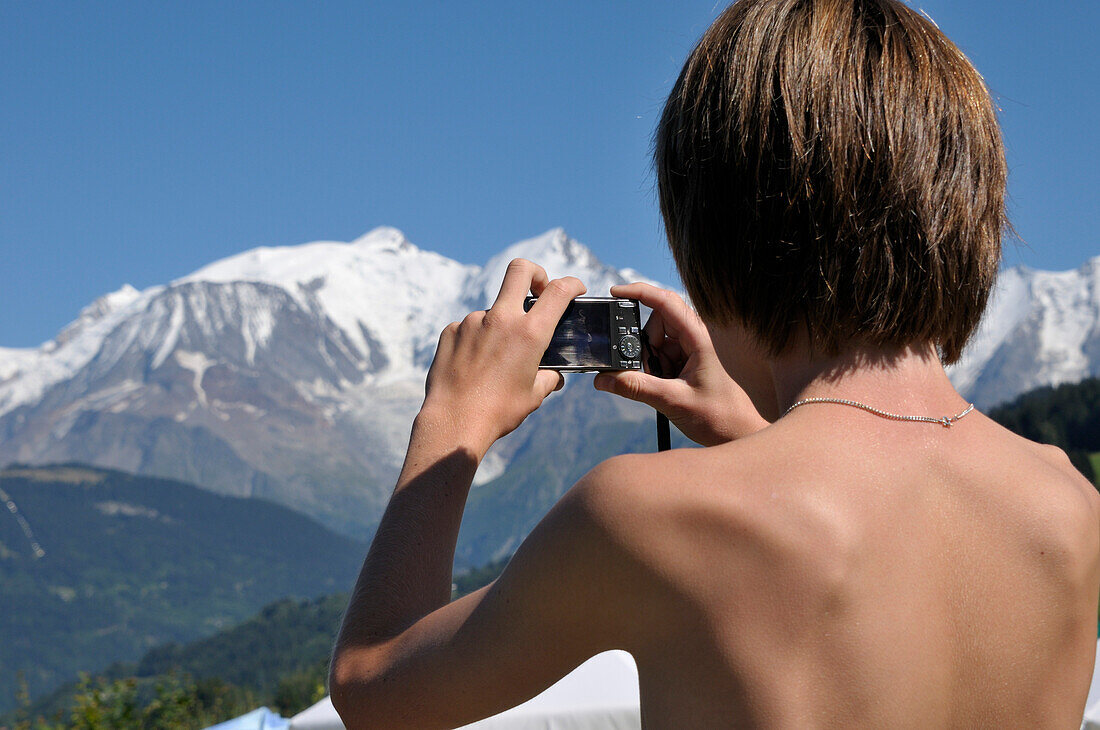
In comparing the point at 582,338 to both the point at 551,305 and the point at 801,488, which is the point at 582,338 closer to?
the point at 551,305

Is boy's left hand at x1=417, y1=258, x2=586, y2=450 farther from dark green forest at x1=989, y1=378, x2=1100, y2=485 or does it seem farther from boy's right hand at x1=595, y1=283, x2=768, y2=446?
dark green forest at x1=989, y1=378, x2=1100, y2=485

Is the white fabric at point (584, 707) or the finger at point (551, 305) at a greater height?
the finger at point (551, 305)

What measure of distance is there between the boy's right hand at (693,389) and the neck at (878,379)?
45 cm

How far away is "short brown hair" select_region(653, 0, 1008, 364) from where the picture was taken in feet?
4.89

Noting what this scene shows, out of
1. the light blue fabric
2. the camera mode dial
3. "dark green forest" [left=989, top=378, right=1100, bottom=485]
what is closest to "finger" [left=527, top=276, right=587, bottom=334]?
the camera mode dial

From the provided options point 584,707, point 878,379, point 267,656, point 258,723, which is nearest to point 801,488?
point 878,379

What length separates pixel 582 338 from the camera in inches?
81.0

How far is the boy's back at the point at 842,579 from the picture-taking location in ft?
4.31

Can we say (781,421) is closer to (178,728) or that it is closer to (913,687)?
(913,687)

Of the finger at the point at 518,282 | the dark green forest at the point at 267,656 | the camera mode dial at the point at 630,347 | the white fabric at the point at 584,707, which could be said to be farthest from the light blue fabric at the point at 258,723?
the dark green forest at the point at 267,656

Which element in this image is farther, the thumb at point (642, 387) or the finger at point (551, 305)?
the thumb at point (642, 387)

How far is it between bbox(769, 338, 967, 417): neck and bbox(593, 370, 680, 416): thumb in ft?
1.42

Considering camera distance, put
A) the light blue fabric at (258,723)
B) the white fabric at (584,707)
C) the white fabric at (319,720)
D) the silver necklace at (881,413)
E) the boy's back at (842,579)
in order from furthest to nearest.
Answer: the light blue fabric at (258,723)
the white fabric at (319,720)
the white fabric at (584,707)
the silver necklace at (881,413)
the boy's back at (842,579)

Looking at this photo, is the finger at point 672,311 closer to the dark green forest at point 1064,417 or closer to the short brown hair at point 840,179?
the short brown hair at point 840,179
